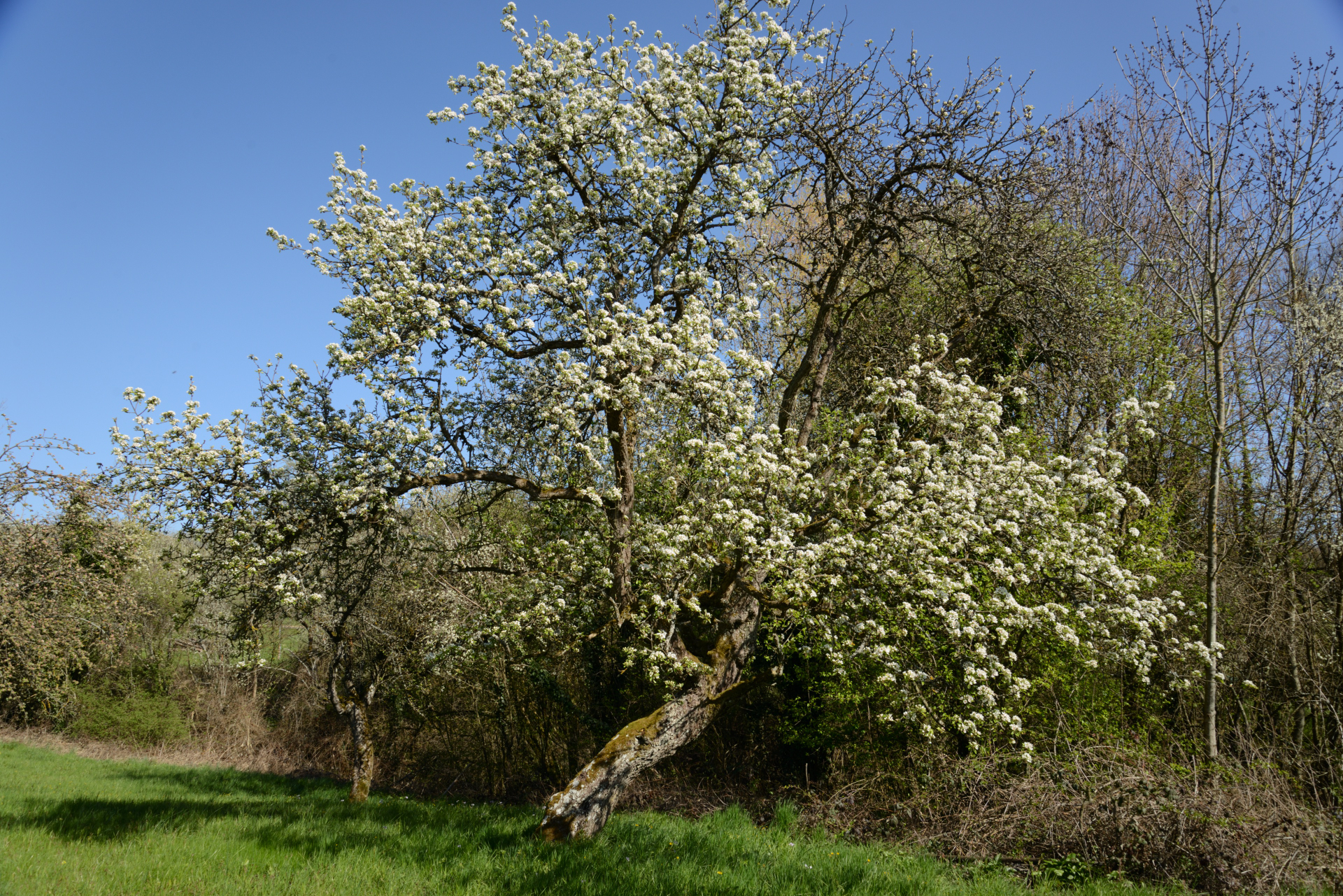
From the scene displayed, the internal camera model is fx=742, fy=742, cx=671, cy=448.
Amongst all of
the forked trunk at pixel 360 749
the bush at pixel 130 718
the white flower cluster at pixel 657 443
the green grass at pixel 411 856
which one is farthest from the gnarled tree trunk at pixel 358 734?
the bush at pixel 130 718

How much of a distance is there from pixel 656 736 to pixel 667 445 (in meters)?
3.13

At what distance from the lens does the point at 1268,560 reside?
1096 cm

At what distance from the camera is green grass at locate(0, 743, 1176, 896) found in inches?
217

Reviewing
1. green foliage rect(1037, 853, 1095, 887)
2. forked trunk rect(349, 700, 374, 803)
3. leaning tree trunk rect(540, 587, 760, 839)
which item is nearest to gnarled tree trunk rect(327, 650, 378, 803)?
forked trunk rect(349, 700, 374, 803)

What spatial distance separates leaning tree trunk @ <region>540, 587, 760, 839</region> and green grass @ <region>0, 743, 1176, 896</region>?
29 centimetres

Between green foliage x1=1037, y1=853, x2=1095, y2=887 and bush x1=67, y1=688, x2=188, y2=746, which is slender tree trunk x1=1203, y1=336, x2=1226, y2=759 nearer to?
green foliage x1=1037, y1=853, x2=1095, y2=887

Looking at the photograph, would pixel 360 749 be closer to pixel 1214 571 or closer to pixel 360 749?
pixel 360 749

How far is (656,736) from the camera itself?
791 cm

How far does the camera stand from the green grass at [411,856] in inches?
217

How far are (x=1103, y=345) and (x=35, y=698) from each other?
26.9 metres

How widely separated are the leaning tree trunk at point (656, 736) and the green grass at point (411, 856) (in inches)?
11.3

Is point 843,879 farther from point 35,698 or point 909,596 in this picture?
point 35,698

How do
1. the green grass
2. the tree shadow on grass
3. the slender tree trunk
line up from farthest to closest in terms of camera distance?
the slender tree trunk < the tree shadow on grass < the green grass

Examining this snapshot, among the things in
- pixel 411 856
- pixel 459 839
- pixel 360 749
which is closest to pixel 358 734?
pixel 360 749
